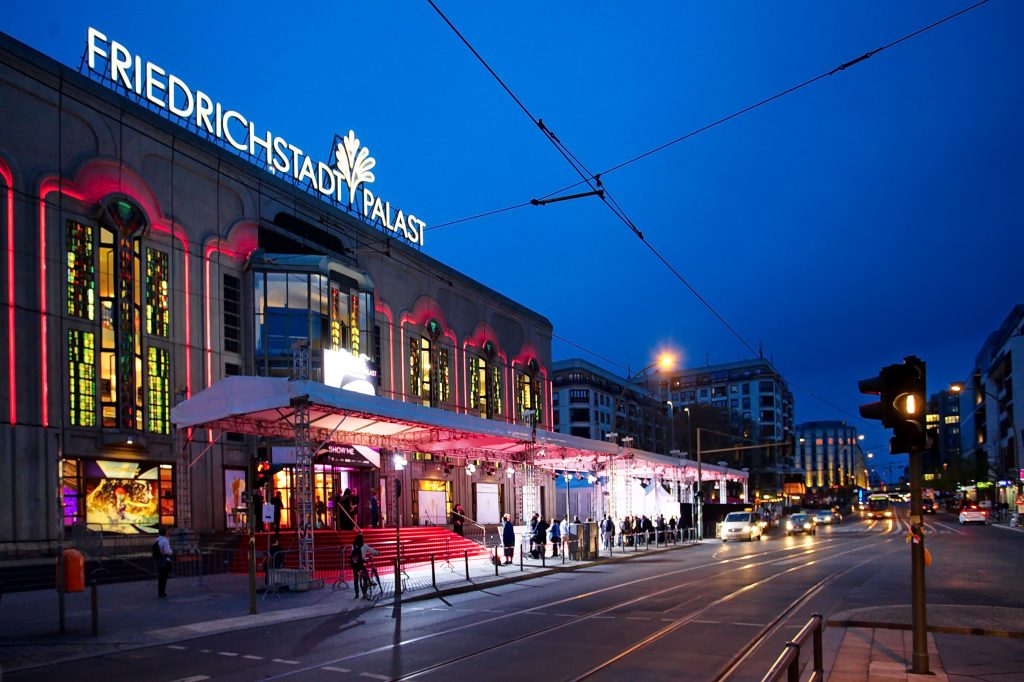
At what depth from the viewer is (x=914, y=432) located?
9.70 metres

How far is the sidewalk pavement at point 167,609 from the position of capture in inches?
568

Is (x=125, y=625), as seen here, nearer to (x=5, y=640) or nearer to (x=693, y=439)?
(x=5, y=640)

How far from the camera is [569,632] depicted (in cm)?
1439

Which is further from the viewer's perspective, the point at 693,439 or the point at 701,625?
the point at 693,439

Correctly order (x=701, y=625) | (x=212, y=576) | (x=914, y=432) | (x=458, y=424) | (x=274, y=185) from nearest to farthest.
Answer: (x=914, y=432) → (x=701, y=625) → (x=212, y=576) → (x=458, y=424) → (x=274, y=185)

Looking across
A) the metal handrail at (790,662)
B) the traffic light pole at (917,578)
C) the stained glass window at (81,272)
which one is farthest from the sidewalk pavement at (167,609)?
the traffic light pole at (917,578)

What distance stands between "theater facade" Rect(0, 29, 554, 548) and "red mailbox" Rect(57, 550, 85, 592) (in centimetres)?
796

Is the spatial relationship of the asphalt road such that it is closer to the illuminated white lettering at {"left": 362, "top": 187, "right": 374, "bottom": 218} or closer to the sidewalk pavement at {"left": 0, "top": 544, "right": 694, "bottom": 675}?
the sidewalk pavement at {"left": 0, "top": 544, "right": 694, "bottom": 675}

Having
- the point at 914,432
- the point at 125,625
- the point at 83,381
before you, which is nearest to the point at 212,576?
the point at 83,381

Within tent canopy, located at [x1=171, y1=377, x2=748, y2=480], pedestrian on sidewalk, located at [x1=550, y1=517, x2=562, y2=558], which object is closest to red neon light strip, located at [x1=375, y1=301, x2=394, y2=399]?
tent canopy, located at [x1=171, y1=377, x2=748, y2=480]

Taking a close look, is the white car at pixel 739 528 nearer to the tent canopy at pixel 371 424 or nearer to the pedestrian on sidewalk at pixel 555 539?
the tent canopy at pixel 371 424

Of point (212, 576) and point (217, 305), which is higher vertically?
point (217, 305)

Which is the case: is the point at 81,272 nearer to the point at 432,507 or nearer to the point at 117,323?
the point at 117,323

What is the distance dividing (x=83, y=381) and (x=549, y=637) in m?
22.0
